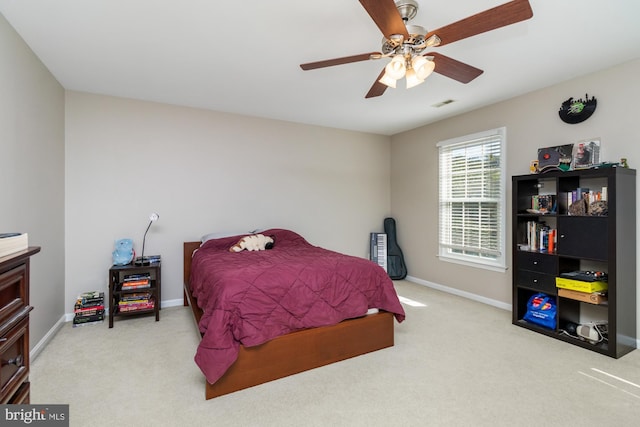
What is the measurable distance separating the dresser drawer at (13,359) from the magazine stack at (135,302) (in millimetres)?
2129

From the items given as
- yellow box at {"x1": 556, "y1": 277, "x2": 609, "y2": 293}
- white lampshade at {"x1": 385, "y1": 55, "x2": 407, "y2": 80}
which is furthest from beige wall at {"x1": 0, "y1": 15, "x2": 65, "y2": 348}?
yellow box at {"x1": 556, "y1": 277, "x2": 609, "y2": 293}

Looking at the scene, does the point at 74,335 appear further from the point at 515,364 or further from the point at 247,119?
the point at 515,364

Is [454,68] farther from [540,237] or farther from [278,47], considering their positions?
[540,237]

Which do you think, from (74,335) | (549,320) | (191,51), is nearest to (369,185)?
(549,320)

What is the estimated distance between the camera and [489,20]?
1.56 meters

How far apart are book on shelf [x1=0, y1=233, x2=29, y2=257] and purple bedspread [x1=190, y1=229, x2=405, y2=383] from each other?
41.5 inches

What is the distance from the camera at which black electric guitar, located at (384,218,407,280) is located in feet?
16.7

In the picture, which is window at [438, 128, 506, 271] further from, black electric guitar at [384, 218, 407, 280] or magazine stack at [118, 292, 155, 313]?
magazine stack at [118, 292, 155, 313]


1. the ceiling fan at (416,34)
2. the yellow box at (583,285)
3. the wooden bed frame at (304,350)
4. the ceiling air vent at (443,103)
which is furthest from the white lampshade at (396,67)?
the yellow box at (583,285)

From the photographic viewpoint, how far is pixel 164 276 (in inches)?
150

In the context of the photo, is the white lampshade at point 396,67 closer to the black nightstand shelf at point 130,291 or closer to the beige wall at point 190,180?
the beige wall at point 190,180

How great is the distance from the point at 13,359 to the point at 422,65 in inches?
92.2

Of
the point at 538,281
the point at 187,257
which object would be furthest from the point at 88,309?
the point at 538,281

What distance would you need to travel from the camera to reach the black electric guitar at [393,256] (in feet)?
16.7
